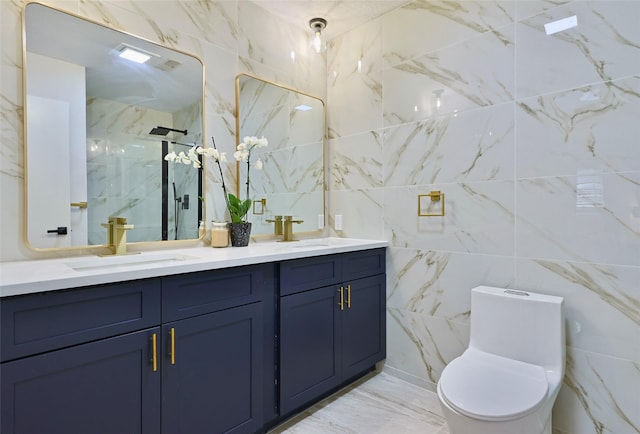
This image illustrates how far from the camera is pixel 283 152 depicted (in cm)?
254

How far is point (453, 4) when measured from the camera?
211 cm

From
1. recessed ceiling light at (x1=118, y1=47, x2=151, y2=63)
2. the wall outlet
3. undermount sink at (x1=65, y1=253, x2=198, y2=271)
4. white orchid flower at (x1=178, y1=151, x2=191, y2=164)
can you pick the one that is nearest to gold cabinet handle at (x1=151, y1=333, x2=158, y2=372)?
undermount sink at (x1=65, y1=253, x2=198, y2=271)

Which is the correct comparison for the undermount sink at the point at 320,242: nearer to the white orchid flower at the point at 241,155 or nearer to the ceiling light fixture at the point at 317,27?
the white orchid flower at the point at 241,155

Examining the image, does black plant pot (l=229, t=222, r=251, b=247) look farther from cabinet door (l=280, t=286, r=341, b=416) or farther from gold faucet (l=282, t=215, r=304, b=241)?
cabinet door (l=280, t=286, r=341, b=416)

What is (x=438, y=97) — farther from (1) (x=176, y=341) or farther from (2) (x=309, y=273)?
(1) (x=176, y=341)

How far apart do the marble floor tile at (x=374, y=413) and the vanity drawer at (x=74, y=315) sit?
1.04m

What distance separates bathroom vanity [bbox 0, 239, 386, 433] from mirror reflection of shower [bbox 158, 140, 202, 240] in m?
0.18

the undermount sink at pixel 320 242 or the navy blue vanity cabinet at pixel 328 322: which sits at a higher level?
the undermount sink at pixel 320 242

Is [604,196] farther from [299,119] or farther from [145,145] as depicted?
[145,145]

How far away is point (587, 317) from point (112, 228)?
7.79 feet

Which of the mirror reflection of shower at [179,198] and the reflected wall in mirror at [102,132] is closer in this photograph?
the reflected wall in mirror at [102,132]

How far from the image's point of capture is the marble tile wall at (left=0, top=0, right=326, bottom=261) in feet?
4.77

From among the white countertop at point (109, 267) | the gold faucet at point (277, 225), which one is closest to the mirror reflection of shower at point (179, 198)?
the white countertop at point (109, 267)

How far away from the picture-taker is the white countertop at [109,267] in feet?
3.41
